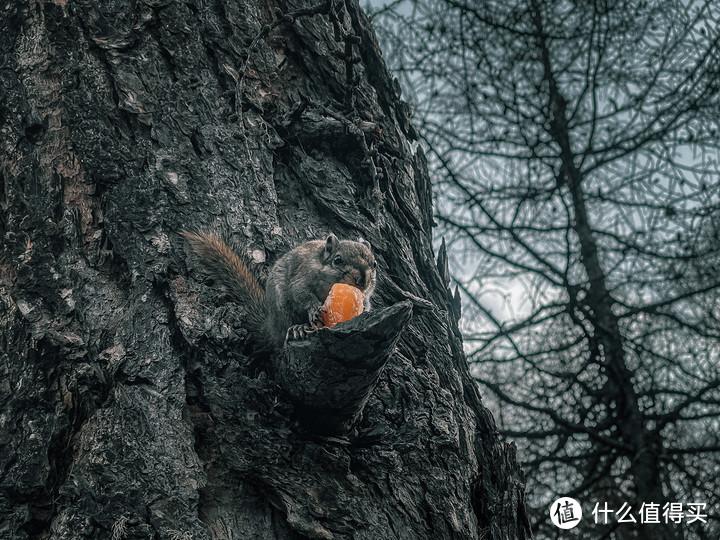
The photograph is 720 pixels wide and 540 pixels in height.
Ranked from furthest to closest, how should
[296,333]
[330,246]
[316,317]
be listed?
[330,246] → [316,317] → [296,333]

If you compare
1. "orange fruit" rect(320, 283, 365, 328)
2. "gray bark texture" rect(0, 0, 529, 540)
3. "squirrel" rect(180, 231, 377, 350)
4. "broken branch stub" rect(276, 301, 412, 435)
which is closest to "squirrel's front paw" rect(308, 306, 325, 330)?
"squirrel" rect(180, 231, 377, 350)

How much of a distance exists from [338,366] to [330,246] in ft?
3.39

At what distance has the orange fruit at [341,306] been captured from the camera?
228 centimetres

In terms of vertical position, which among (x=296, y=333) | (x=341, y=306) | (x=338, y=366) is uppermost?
(x=341, y=306)

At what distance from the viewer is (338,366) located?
173cm

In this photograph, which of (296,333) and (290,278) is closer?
(296,333)

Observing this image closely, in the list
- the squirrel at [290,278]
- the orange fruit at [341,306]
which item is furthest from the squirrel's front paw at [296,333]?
the orange fruit at [341,306]

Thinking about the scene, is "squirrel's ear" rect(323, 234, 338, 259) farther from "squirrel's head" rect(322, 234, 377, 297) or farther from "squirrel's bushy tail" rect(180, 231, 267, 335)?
A: "squirrel's bushy tail" rect(180, 231, 267, 335)

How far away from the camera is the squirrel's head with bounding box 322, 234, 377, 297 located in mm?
2588

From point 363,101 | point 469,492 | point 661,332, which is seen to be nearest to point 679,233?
point 661,332
